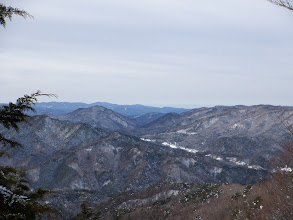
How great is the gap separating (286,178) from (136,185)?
448 feet

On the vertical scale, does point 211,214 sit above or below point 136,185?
above

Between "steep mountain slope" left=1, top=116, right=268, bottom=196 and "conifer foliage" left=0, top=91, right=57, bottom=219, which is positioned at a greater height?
"conifer foliage" left=0, top=91, right=57, bottom=219

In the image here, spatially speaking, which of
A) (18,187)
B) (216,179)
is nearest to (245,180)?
(216,179)

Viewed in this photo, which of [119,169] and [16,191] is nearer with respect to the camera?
[16,191]

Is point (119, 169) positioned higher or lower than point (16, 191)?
lower

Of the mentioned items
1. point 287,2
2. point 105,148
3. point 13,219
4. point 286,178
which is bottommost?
point 105,148

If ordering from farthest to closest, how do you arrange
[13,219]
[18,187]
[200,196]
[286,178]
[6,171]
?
1. [200,196]
2. [286,178]
3. [18,187]
4. [6,171]
5. [13,219]

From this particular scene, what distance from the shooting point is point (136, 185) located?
153 meters

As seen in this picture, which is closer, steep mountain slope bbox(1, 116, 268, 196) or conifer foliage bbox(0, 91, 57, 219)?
conifer foliage bbox(0, 91, 57, 219)

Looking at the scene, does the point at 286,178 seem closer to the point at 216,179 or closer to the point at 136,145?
the point at 216,179

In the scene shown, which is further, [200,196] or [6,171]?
[200,196]

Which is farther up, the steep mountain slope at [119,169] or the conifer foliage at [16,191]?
the conifer foliage at [16,191]

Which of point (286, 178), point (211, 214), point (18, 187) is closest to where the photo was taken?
point (18, 187)

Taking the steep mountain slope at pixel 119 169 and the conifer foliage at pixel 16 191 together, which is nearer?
the conifer foliage at pixel 16 191
